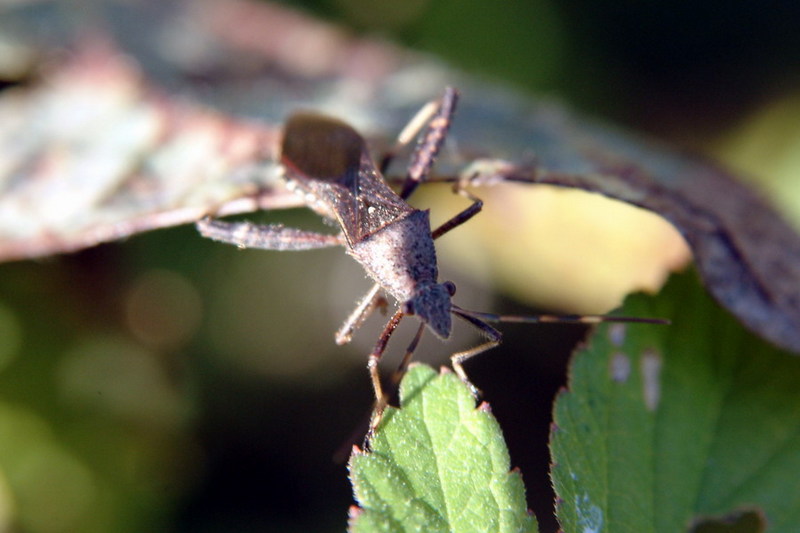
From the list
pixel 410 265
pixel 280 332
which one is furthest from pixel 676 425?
pixel 280 332

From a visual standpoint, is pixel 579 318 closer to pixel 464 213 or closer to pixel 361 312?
pixel 464 213

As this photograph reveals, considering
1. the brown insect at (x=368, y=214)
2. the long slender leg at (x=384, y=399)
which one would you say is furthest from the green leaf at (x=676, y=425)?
the brown insect at (x=368, y=214)

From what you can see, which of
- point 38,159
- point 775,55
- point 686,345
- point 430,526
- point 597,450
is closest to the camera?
point 430,526

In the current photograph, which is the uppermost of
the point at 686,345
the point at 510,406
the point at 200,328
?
the point at 686,345

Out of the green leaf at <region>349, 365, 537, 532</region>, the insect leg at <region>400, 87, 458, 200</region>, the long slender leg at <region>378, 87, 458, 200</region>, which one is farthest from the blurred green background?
the green leaf at <region>349, 365, 537, 532</region>

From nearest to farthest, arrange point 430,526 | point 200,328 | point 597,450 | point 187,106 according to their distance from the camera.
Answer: point 430,526 → point 597,450 → point 187,106 → point 200,328

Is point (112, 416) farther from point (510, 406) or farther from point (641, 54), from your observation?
point (641, 54)

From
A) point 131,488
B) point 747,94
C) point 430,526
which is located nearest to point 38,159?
point 131,488
